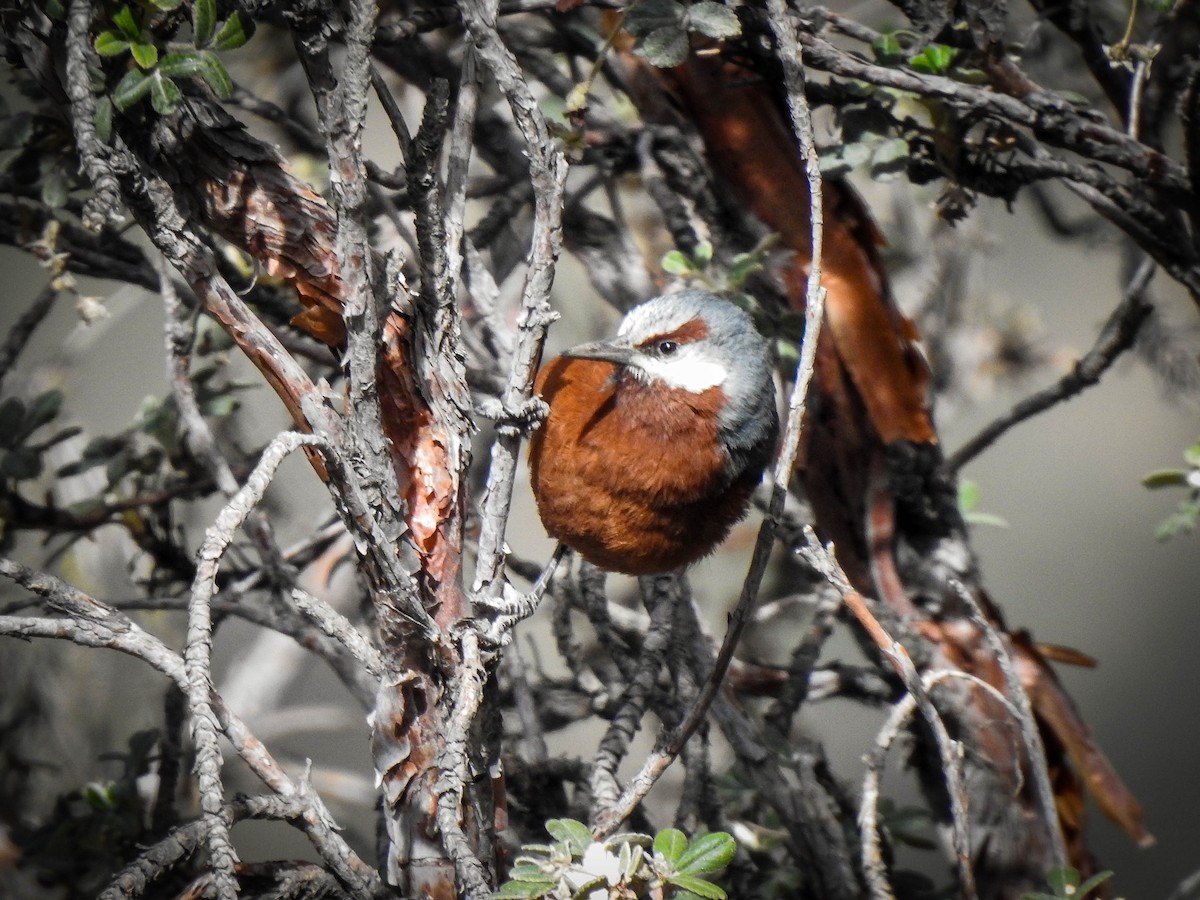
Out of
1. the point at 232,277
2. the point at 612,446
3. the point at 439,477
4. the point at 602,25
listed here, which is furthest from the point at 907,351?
the point at 232,277

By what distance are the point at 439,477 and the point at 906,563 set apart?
1.52 m

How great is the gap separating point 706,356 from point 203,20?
134cm

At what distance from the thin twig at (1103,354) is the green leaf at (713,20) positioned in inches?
45.4

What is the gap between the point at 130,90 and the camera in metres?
1.89

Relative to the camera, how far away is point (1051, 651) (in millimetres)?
3041

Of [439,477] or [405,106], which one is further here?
[405,106]

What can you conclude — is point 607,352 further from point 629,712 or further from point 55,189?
point 55,189

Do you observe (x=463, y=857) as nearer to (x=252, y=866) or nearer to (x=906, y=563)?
(x=252, y=866)

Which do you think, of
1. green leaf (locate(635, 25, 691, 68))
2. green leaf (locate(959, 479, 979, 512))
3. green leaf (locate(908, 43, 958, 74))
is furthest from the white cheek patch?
green leaf (locate(959, 479, 979, 512))

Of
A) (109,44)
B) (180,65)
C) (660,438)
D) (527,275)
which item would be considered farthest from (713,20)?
(109,44)

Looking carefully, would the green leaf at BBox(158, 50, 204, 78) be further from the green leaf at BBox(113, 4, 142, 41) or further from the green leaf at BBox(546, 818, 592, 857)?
the green leaf at BBox(546, 818, 592, 857)

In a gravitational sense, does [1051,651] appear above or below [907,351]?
below

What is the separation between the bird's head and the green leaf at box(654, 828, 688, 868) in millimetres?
1037

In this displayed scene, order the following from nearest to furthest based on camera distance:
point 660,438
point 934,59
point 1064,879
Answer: point 1064,879 < point 934,59 < point 660,438
